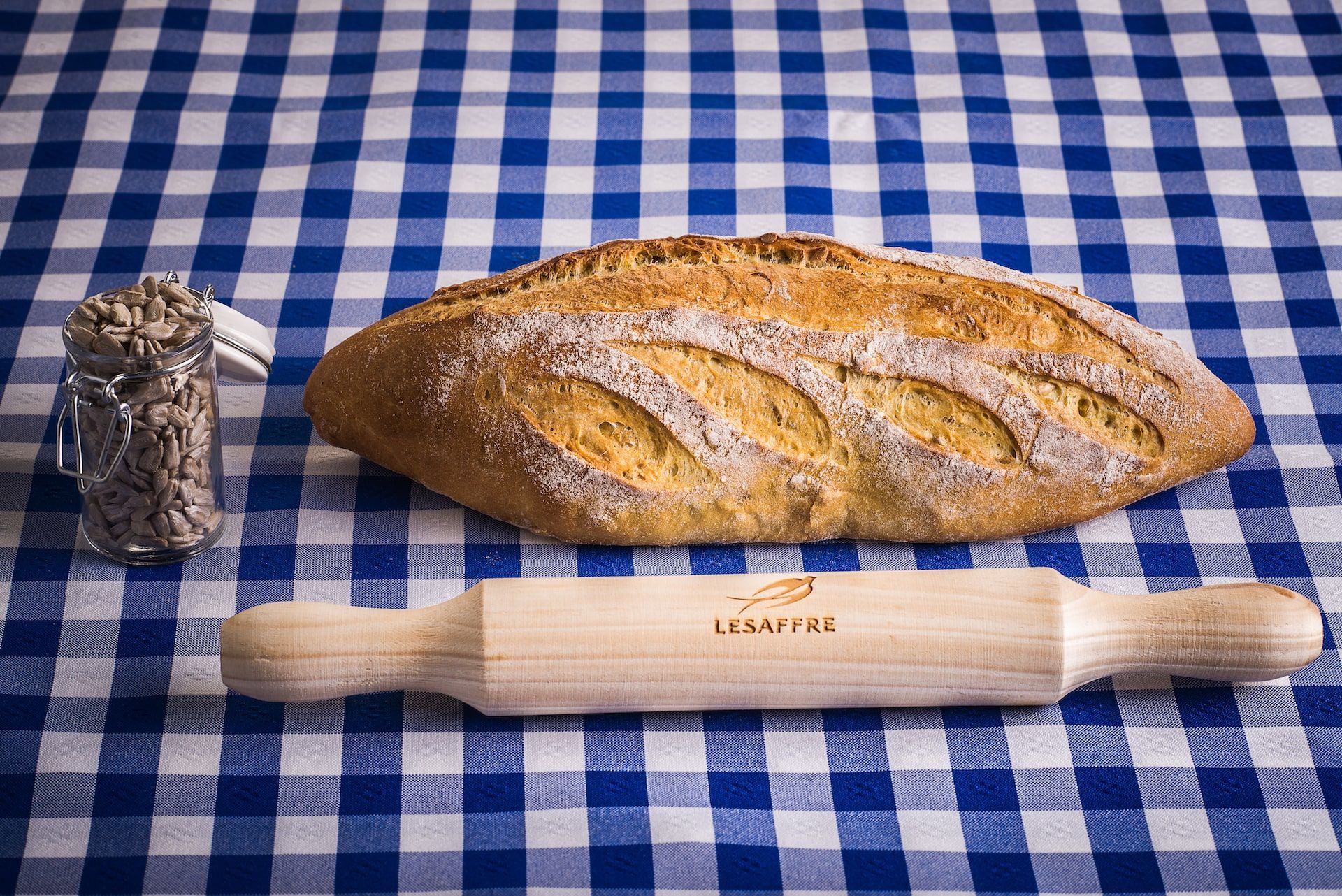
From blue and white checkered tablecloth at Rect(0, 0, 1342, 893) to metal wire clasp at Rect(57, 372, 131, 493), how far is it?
24 cm

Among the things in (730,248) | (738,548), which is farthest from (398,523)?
(730,248)

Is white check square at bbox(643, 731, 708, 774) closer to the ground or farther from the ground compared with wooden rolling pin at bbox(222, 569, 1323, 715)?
closer to the ground

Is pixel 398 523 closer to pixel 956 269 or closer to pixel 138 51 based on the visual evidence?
pixel 956 269

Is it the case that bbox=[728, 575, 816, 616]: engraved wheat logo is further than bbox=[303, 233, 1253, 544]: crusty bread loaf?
No

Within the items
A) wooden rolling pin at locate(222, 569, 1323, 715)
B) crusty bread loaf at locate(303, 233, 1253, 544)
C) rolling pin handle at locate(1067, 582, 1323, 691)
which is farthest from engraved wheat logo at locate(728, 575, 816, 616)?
rolling pin handle at locate(1067, 582, 1323, 691)

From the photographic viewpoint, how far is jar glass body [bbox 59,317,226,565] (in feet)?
5.41

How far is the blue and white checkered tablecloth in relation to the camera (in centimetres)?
161

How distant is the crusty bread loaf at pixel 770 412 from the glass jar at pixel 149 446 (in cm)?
24

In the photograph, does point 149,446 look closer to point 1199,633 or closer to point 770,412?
point 770,412

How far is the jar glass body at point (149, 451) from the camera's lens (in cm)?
165

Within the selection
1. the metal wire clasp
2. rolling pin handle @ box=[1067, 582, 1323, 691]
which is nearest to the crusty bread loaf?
rolling pin handle @ box=[1067, 582, 1323, 691]

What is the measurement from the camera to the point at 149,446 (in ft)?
5.64

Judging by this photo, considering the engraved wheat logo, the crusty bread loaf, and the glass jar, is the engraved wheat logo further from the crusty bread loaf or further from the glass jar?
the glass jar

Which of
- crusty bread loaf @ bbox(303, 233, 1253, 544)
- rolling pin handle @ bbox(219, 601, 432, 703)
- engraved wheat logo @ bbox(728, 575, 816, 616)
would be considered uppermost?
crusty bread loaf @ bbox(303, 233, 1253, 544)
